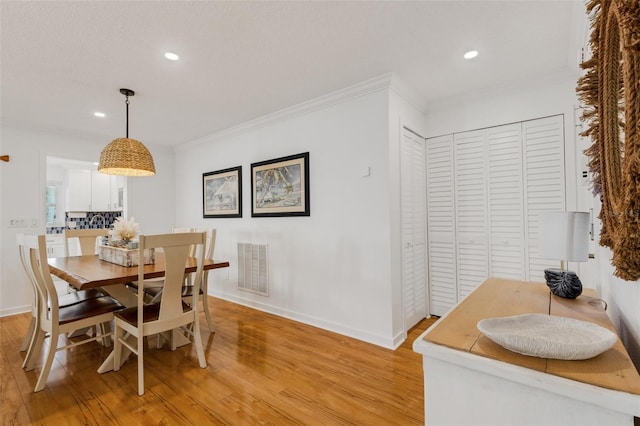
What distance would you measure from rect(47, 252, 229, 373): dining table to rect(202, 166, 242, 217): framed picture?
1.34 m

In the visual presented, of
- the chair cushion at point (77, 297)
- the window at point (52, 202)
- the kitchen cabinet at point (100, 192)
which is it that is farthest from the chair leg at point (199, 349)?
the window at point (52, 202)

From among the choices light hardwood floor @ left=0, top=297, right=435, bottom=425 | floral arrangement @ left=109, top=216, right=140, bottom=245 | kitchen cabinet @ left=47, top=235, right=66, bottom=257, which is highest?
floral arrangement @ left=109, top=216, right=140, bottom=245

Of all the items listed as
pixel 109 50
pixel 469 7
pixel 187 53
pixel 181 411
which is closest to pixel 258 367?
pixel 181 411

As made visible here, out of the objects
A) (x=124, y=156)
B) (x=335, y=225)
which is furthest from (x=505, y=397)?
(x=124, y=156)

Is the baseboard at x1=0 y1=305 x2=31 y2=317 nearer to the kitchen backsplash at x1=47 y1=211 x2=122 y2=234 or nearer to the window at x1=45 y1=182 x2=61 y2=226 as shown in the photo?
the kitchen backsplash at x1=47 y1=211 x2=122 y2=234

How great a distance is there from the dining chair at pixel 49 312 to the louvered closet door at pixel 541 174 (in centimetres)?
362

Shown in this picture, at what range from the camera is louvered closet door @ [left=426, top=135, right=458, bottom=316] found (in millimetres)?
3123

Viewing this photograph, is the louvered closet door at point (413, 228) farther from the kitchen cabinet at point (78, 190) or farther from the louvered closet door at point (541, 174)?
the kitchen cabinet at point (78, 190)

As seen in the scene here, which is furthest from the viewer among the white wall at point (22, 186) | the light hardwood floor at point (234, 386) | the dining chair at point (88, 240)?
the white wall at point (22, 186)

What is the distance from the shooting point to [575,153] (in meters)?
2.47

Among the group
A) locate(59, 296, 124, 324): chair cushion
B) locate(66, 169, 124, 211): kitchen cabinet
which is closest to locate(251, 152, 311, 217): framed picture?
locate(59, 296, 124, 324): chair cushion

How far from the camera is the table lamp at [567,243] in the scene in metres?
1.40

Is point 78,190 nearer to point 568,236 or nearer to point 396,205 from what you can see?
point 396,205

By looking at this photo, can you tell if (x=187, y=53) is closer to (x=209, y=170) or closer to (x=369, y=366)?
(x=209, y=170)
